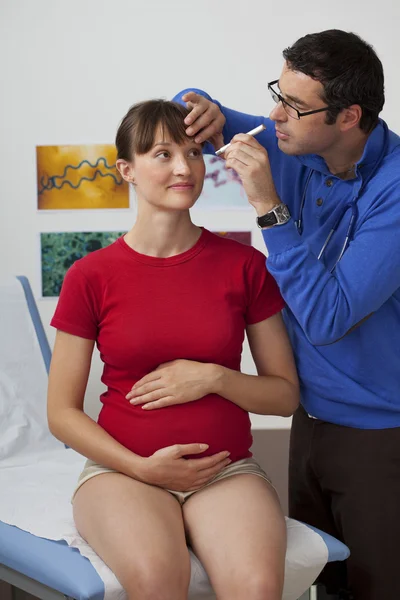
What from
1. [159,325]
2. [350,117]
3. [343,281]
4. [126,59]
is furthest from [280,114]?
[126,59]

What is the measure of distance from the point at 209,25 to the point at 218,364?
1.90 m

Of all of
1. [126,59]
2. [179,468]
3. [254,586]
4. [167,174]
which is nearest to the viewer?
[254,586]

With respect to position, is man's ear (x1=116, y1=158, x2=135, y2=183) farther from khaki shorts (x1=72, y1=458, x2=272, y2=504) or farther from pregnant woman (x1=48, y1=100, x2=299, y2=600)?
khaki shorts (x1=72, y1=458, x2=272, y2=504)

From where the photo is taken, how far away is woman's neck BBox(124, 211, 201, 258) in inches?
61.1

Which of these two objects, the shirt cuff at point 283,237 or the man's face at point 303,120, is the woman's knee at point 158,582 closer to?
the shirt cuff at point 283,237

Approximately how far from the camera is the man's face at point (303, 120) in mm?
1499

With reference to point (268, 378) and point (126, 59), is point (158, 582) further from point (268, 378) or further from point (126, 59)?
point (126, 59)

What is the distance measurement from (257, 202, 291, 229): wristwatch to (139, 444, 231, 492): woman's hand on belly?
426 millimetres

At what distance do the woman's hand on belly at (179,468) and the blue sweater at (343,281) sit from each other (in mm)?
290

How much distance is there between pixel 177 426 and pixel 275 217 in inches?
16.9

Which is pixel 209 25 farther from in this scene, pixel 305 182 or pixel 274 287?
pixel 274 287

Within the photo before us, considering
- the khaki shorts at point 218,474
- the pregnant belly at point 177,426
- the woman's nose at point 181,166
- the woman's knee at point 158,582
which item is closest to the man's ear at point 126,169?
the woman's nose at point 181,166

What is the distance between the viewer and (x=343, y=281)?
1.44m

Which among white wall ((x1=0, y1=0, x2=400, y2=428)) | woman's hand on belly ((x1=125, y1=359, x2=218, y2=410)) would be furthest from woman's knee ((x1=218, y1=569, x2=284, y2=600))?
white wall ((x1=0, y1=0, x2=400, y2=428))
